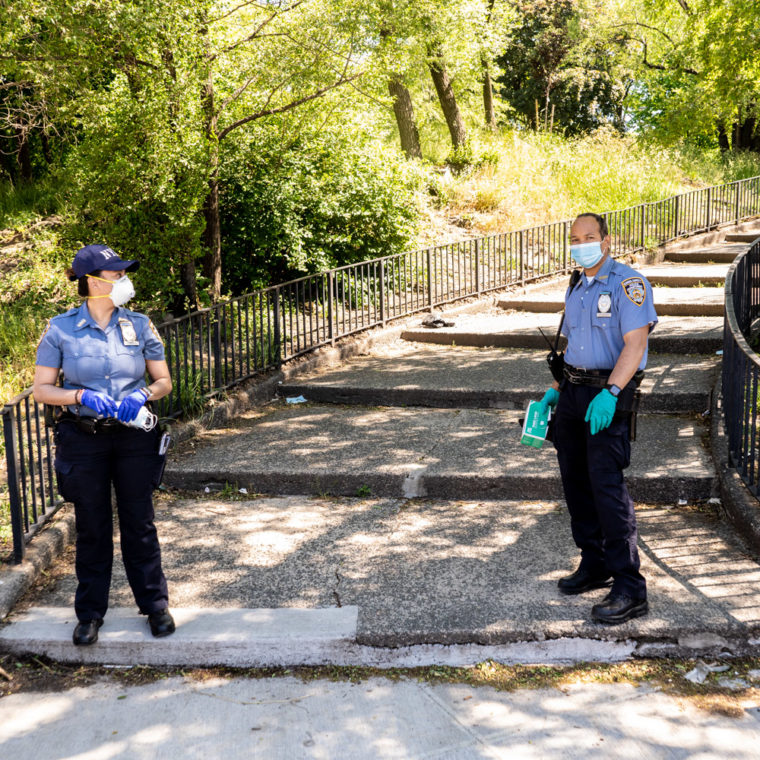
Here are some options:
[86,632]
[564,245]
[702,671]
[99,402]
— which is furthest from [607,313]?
[564,245]

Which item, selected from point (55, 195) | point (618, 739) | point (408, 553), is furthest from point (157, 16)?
point (55, 195)

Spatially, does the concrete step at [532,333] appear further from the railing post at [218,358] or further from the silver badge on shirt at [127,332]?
the silver badge on shirt at [127,332]

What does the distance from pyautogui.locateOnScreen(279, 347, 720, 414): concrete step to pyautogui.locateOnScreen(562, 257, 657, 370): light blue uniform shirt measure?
386 cm

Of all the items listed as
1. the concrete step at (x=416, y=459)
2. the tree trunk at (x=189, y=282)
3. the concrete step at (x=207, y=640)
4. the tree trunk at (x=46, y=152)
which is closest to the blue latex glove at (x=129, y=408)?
the concrete step at (x=207, y=640)

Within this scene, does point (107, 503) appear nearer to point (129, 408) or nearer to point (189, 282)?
point (129, 408)

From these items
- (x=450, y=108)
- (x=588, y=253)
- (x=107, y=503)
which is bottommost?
(x=107, y=503)

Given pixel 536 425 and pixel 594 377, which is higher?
pixel 594 377

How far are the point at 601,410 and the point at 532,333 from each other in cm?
655

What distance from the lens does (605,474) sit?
436 centimetres

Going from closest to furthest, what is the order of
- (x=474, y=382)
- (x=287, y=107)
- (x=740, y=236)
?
1. (x=474, y=382)
2. (x=287, y=107)
3. (x=740, y=236)

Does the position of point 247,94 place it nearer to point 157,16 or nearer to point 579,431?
point 157,16

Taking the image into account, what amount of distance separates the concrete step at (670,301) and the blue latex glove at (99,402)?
8.70 metres

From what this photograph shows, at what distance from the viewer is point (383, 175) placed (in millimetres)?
12297

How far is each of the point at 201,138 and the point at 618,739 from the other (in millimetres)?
6842
